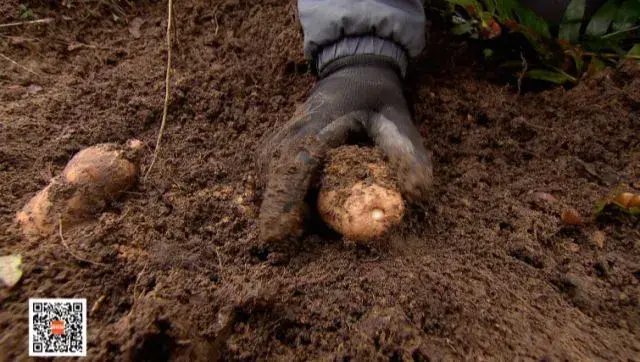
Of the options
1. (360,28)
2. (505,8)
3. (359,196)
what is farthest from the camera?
(505,8)

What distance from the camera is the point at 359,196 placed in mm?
1064

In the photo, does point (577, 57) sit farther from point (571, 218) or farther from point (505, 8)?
point (571, 218)

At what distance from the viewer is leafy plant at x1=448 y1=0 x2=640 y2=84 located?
Answer: 1.70 meters

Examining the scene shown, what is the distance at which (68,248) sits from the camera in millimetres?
1021

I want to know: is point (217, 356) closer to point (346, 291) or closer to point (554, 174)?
point (346, 291)

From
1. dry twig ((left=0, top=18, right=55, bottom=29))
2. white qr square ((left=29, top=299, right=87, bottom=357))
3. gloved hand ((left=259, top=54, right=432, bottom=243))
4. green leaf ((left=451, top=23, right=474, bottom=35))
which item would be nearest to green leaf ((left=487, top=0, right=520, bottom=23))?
green leaf ((left=451, top=23, right=474, bottom=35))

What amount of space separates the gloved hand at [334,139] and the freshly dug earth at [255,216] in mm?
97

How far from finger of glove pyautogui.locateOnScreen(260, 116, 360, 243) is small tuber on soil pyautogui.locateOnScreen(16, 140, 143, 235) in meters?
0.46

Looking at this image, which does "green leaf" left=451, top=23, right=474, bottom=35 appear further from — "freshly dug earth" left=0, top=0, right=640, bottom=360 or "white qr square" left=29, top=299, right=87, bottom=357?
"white qr square" left=29, top=299, right=87, bottom=357

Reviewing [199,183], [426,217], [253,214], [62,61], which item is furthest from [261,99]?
[62,61]

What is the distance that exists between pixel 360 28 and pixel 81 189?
3.67 feet

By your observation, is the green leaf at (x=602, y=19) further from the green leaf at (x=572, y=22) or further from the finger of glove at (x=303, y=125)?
the finger of glove at (x=303, y=125)

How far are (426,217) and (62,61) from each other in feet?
5.29

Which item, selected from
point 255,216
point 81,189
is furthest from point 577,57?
point 81,189
